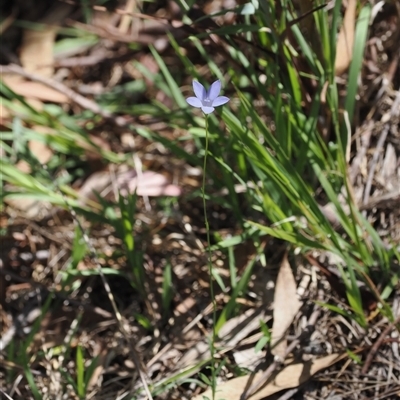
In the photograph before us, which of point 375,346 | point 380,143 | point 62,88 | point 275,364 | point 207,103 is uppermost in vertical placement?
point 207,103

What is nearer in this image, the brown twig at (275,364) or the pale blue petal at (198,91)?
the pale blue petal at (198,91)

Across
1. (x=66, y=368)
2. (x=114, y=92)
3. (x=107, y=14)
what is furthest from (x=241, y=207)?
(x=107, y=14)

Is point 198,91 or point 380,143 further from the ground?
point 198,91

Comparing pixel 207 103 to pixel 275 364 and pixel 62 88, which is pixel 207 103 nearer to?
A: pixel 275 364

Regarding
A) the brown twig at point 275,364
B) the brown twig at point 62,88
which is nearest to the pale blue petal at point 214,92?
the brown twig at point 275,364

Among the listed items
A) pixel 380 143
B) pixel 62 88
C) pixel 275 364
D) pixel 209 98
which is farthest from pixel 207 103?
pixel 62 88

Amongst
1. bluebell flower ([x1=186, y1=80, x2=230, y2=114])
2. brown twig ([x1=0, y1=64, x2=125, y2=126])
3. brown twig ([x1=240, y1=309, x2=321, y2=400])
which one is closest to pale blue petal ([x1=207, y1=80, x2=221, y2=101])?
bluebell flower ([x1=186, y1=80, x2=230, y2=114])

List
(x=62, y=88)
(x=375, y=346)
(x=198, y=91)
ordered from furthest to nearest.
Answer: (x=62, y=88), (x=375, y=346), (x=198, y=91)

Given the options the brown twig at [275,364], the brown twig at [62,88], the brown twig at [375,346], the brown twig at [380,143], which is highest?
the brown twig at [380,143]

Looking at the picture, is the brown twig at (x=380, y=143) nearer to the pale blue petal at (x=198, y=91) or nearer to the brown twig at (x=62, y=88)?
the pale blue petal at (x=198, y=91)

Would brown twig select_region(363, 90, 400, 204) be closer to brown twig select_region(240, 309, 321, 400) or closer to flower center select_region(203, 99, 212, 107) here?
brown twig select_region(240, 309, 321, 400)

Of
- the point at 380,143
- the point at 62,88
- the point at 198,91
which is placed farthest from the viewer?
the point at 62,88

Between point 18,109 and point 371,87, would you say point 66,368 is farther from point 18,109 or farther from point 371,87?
point 371,87

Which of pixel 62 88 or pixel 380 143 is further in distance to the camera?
pixel 62 88
